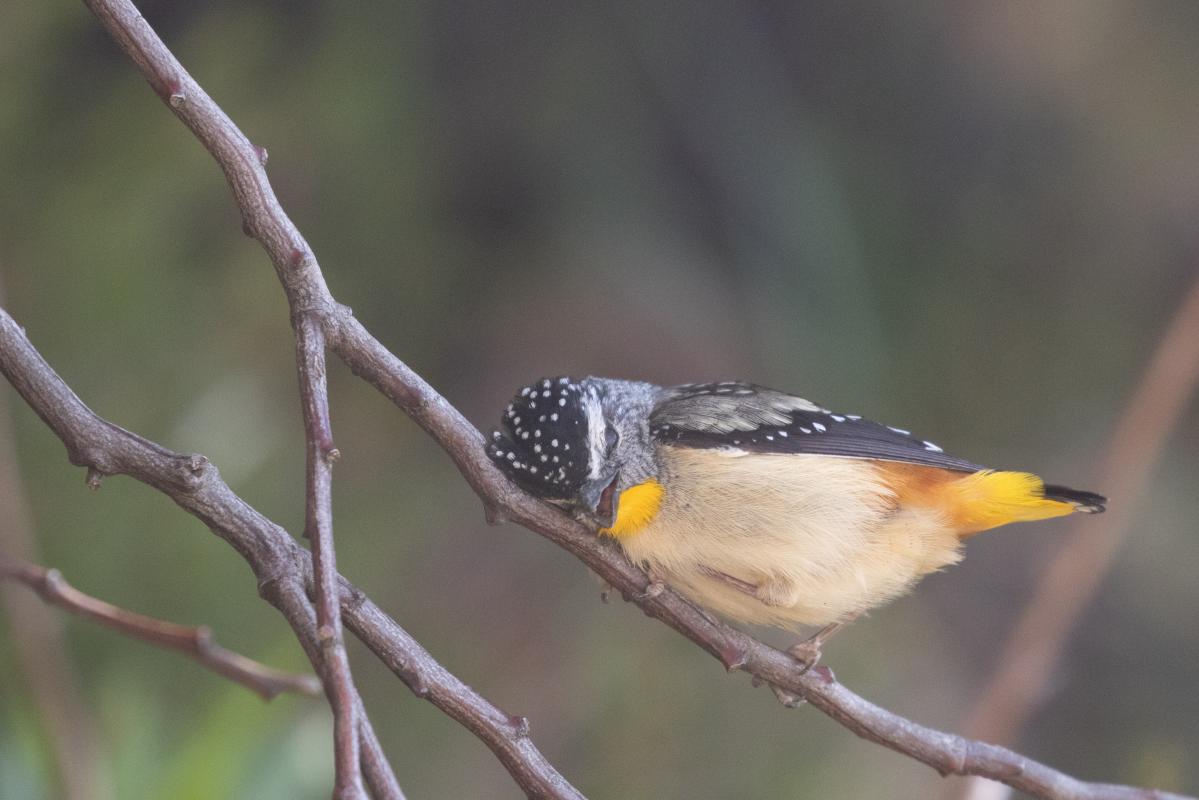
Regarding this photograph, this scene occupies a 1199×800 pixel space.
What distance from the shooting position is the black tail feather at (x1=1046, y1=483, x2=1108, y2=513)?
2.76 metres

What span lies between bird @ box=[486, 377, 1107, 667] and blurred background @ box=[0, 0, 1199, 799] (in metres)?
2.18

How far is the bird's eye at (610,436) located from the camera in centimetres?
260

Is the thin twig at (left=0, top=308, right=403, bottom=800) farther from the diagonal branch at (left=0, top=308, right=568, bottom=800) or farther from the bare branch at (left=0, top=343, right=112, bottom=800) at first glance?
the bare branch at (left=0, top=343, right=112, bottom=800)

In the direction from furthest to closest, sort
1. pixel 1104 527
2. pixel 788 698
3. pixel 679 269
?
pixel 679 269, pixel 1104 527, pixel 788 698

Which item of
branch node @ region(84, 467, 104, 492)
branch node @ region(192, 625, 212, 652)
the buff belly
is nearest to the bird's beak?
the buff belly

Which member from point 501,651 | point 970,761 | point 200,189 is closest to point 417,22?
point 200,189

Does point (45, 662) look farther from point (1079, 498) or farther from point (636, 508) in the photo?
point (1079, 498)

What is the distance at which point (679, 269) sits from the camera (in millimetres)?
6320

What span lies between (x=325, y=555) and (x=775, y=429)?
1491 millimetres

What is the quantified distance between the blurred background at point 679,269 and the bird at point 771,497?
218 centimetres

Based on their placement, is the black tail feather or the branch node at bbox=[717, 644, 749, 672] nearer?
the branch node at bbox=[717, 644, 749, 672]

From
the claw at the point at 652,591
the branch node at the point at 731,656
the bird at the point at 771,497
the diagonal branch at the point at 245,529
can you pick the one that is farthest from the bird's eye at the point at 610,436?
the diagonal branch at the point at 245,529

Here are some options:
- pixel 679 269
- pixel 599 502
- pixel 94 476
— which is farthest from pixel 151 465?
pixel 679 269

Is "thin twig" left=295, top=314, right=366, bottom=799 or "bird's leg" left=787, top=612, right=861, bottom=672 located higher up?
"thin twig" left=295, top=314, right=366, bottom=799
